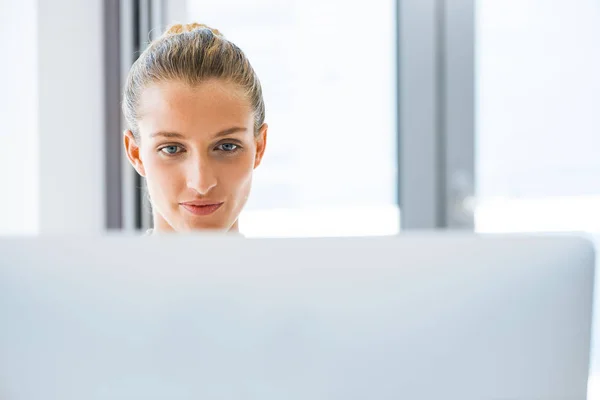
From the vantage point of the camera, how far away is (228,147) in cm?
141

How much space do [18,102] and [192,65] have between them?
1132 millimetres

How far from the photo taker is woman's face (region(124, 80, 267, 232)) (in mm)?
1399

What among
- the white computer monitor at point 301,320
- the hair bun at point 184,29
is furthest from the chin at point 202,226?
the white computer monitor at point 301,320

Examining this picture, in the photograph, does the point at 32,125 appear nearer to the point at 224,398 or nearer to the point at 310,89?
the point at 310,89

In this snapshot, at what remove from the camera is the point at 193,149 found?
4.55 ft

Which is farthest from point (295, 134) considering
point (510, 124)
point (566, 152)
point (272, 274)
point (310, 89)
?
point (272, 274)

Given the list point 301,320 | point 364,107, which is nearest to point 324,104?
point 364,107

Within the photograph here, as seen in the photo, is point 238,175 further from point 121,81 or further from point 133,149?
point 121,81

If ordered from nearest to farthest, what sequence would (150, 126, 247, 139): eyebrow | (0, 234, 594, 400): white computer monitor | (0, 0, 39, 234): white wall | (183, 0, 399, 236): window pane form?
(0, 234, 594, 400): white computer monitor
(150, 126, 247, 139): eyebrow
(0, 0, 39, 234): white wall
(183, 0, 399, 236): window pane

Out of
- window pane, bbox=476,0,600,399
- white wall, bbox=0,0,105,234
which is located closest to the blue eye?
white wall, bbox=0,0,105,234

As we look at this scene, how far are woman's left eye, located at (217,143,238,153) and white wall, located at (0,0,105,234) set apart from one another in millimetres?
1171

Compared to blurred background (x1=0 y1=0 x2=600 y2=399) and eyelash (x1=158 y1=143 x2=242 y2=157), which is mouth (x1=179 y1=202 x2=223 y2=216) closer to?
eyelash (x1=158 y1=143 x2=242 y2=157)

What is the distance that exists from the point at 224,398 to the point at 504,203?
208cm

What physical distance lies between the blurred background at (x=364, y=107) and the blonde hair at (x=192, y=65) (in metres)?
0.94
